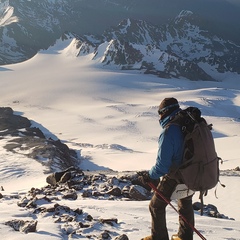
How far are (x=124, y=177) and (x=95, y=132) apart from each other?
111 ft

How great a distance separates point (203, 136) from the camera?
4137 millimetres

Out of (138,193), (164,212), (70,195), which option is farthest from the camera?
(138,193)

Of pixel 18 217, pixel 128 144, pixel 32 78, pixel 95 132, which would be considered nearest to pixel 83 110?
pixel 95 132

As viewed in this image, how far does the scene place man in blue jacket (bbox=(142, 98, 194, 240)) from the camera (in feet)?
13.9

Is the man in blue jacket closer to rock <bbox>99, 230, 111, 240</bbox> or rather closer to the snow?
rock <bbox>99, 230, 111, 240</bbox>

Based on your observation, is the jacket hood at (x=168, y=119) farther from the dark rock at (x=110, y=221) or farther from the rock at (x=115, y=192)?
the rock at (x=115, y=192)

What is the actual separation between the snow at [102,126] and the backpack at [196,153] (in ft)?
5.42

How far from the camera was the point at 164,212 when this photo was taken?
4.77m

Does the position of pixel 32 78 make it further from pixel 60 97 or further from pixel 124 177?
pixel 124 177

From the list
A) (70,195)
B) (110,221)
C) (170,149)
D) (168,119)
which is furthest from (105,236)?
(70,195)

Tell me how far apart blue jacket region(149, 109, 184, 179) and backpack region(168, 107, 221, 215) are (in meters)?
0.06

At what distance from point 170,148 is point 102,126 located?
44433 millimetres

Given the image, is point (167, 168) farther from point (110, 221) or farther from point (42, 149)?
point (42, 149)

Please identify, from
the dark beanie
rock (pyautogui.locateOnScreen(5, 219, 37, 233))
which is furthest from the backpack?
rock (pyautogui.locateOnScreen(5, 219, 37, 233))
